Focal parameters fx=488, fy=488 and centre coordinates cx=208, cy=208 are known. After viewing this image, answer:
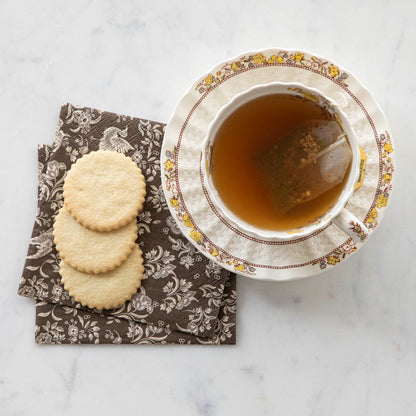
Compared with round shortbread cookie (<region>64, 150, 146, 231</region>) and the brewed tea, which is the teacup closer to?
the brewed tea

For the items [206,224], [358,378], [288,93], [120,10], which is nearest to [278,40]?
[288,93]

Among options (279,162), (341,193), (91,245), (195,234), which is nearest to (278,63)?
(279,162)

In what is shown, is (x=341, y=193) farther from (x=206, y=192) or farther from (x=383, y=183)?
(x=206, y=192)

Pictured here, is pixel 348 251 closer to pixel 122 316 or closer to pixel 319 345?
pixel 319 345

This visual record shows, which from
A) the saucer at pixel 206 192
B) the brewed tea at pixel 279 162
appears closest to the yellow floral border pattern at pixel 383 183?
the saucer at pixel 206 192

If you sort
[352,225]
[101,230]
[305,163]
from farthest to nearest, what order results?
[101,230] < [305,163] < [352,225]

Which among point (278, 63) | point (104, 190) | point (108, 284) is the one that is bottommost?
point (108, 284)
